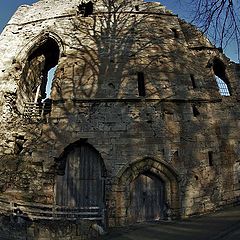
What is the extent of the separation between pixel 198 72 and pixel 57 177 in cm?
707

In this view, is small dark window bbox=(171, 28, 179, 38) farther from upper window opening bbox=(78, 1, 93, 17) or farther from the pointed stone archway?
the pointed stone archway

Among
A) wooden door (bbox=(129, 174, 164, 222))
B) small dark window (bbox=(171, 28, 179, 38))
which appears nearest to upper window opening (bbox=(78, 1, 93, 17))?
small dark window (bbox=(171, 28, 179, 38))

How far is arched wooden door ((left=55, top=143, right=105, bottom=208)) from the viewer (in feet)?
34.0

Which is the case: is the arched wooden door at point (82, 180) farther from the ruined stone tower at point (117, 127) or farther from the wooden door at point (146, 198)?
the wooden door at point (146, 198)

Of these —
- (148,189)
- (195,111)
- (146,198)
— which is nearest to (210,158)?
(195,111)

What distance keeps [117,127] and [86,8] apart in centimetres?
673

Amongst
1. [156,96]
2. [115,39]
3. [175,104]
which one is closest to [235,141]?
[175,104]

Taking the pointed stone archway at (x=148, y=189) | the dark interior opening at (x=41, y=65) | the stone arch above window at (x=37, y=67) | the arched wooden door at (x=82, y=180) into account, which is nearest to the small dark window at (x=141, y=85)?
the pointed stone archway at (x=148, y=189)

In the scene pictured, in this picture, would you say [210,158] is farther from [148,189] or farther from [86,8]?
[86,8]

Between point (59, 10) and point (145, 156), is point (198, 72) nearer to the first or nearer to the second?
point (145, 156)

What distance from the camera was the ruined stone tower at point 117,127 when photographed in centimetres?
1016

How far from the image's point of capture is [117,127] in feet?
35.0

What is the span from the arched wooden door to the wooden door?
1078mm

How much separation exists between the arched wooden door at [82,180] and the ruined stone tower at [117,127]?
0.03m
